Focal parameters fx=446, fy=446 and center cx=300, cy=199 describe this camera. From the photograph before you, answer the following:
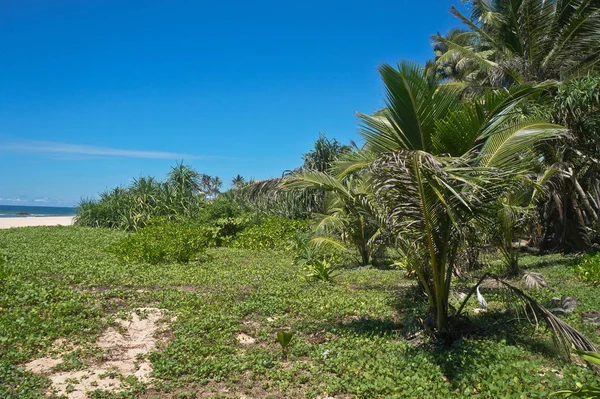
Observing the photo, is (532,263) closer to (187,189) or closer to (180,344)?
(180,344)

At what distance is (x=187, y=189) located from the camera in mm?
20688

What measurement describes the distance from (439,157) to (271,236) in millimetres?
11169

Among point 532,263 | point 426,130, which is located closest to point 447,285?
point 426,130

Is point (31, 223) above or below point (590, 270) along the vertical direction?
above

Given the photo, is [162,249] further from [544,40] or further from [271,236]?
[544,40]

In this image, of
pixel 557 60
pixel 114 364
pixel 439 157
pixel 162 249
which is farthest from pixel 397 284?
pixel 557 60

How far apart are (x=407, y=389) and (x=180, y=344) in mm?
2669

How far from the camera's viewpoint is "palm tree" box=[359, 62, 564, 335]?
450 centimetres

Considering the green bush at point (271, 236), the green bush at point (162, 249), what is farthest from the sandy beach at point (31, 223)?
the green bush at point (162, 249)

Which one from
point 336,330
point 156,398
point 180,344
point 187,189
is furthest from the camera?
point 187,189

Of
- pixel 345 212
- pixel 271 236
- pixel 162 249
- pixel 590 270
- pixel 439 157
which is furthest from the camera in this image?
pixel 271 236

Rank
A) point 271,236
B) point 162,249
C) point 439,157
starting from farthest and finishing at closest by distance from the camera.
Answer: point 271,236 < point 162,249 < point 439,157

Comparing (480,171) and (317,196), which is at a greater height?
(317,196)

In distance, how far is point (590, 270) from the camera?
8.61m
